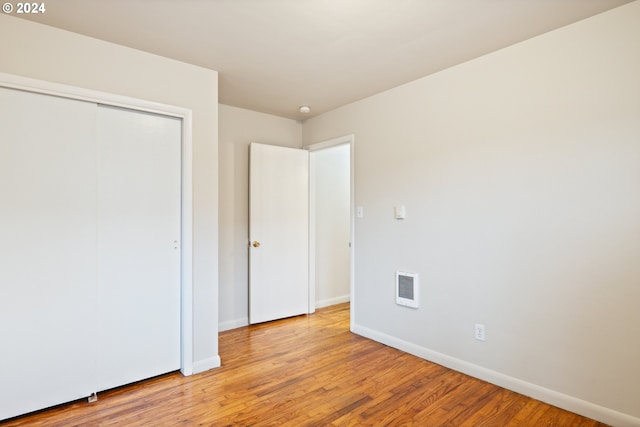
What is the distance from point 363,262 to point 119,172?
237 cm

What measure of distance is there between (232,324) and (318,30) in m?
3.08

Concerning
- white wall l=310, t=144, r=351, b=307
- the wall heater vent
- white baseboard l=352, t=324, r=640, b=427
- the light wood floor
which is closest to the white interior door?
white wall l=310, t=144, r=351, b=307

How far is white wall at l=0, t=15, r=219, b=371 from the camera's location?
6.66ft

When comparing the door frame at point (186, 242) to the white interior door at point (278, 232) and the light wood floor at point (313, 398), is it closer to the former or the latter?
the light wood floor at point (313, 398)

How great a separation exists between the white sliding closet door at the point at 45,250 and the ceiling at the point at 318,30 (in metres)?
0.62

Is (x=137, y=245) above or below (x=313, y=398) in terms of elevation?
above

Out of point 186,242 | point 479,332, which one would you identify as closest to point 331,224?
point 186,242

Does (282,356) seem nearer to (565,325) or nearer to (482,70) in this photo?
(565,325)

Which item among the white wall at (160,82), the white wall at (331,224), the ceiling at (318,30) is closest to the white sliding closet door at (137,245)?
the white wall at (160,82)

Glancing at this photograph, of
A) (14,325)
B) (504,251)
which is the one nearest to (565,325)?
(504,251)

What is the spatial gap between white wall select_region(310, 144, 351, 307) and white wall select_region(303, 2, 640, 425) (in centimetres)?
141

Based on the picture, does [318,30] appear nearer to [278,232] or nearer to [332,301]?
[278,232]

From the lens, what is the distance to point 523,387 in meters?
2.29

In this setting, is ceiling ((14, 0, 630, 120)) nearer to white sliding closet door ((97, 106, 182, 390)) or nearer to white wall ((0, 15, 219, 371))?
white wall ((0, 15, 219, 371))
